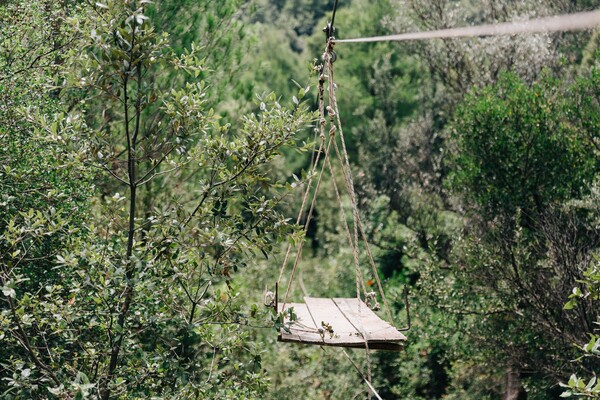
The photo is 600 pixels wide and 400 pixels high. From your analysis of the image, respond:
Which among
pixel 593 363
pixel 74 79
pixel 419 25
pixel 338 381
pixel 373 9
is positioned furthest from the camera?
pixel 373 9

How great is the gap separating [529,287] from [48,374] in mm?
6107

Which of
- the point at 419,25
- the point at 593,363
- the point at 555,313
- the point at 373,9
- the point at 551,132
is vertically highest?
the point at 373,9

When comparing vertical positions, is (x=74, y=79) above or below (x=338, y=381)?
above

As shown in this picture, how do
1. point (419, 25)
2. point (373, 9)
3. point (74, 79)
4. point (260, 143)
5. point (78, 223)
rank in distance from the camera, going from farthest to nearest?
point (373, 9), point (419, 25), point (78, 223), point (260, 143), point (74, 79)

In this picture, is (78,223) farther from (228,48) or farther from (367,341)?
(228,48)

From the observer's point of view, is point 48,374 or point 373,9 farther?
point 373,9

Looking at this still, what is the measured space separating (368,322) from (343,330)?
0.77 feet

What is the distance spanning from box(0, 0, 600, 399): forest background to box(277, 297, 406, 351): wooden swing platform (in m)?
0.23

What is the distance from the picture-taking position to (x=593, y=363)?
25.7 feet

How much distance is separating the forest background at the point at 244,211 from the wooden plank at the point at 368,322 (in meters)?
0.56

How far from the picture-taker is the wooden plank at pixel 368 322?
381 centimetres

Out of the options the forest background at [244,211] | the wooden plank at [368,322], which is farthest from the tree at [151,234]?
the wooden plank at [368,322]

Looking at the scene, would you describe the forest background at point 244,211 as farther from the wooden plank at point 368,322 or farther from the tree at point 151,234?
the wooden plank at point 368,322

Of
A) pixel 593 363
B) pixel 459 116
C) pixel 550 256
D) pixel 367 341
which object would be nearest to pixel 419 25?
pixel 459 116
